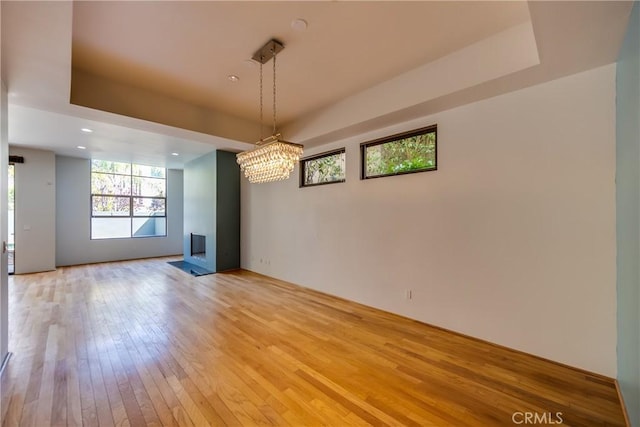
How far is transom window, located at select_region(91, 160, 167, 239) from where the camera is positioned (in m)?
7.71

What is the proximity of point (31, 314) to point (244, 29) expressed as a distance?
464 centimetres

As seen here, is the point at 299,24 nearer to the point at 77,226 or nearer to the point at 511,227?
the point at 511,227

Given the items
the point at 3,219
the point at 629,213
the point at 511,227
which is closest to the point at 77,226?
the point at 3,219

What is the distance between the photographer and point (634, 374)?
1.78 metres

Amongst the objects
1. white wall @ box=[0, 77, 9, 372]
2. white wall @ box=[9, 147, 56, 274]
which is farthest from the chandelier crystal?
white wall @ box=[9, 147, 56, 274]

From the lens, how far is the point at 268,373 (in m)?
2.39

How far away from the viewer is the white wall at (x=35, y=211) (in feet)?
20.2

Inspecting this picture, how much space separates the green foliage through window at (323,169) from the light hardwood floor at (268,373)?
2254 millimetres

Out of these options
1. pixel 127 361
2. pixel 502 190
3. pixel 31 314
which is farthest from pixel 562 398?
pixel 31 314

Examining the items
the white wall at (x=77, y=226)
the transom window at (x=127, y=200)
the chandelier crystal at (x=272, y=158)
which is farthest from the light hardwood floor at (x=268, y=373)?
the transom window at (x=127, y=200)

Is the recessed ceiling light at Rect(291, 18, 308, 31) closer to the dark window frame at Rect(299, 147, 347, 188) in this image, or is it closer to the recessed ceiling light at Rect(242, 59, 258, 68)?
the recessed ceiling light at Rect(242, 59, 258, 68)

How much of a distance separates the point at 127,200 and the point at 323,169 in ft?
22.0

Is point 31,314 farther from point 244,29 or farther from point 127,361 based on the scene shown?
point 244,29

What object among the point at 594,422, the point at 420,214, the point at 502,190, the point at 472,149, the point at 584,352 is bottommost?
the point at 594,422
